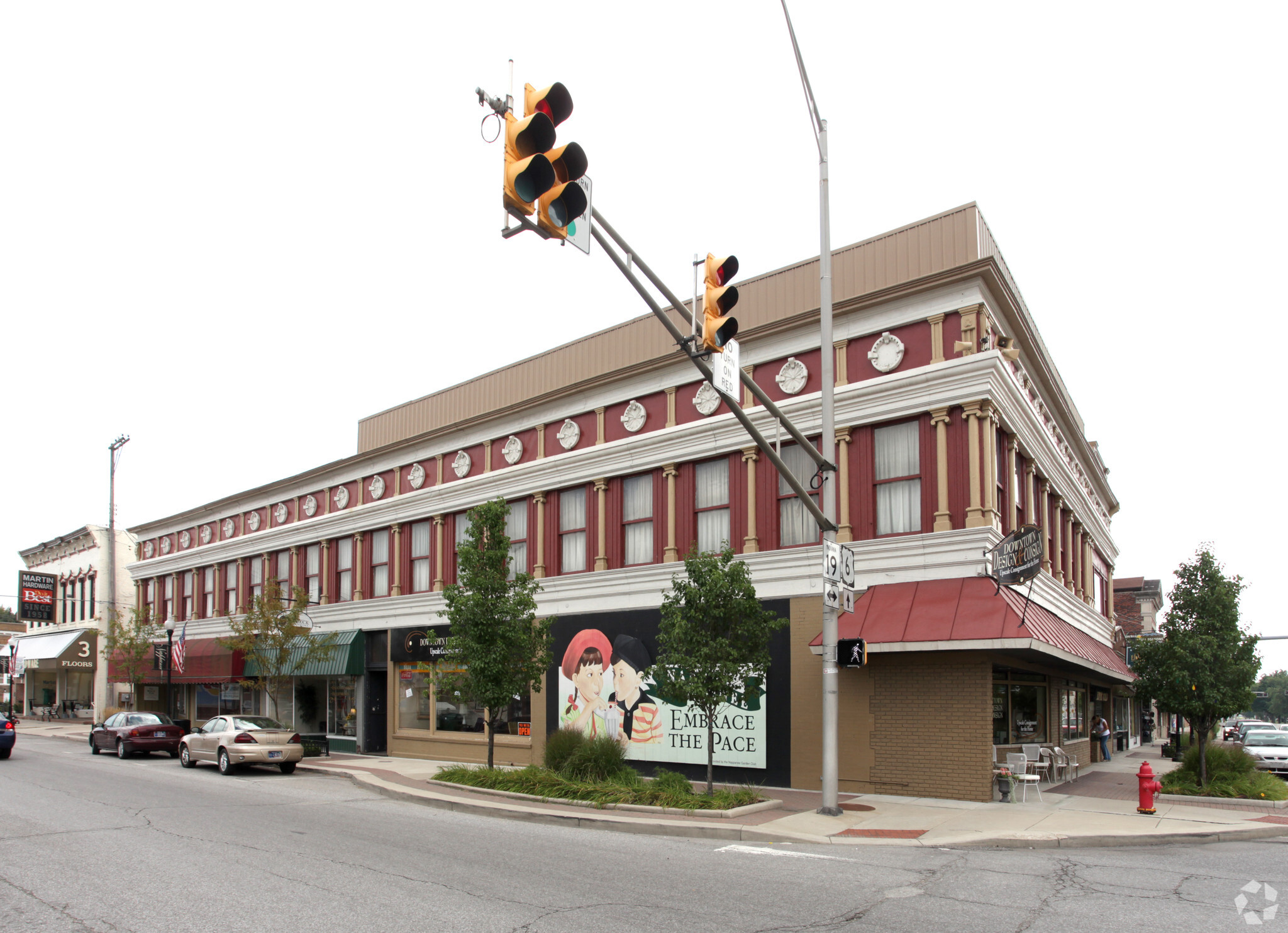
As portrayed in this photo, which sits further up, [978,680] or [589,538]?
[589,538]

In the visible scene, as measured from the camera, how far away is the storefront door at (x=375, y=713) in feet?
96.9

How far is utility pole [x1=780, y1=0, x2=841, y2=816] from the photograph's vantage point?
47.6 ft

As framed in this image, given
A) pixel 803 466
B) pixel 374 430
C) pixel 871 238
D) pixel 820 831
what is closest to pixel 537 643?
pixel 803 466

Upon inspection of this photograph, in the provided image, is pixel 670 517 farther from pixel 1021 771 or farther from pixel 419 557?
pixel 419 557

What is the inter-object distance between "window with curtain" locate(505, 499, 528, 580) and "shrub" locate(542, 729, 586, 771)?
739cm

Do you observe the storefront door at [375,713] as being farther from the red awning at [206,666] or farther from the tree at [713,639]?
the tree at [713,639]

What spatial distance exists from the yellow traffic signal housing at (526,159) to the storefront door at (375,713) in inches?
1005

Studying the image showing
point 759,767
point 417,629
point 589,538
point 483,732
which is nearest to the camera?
point 759,767

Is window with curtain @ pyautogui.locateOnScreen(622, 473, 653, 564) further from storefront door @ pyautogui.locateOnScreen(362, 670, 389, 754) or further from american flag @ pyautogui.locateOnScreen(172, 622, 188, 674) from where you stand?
american flag @ pyautogui.locateOnScreen(172, 622, 188, 674)

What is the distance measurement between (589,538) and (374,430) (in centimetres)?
1299

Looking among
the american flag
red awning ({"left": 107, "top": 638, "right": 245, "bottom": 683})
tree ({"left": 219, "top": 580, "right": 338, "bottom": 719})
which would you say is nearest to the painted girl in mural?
tree ({"left": 219, "top": 580, "right": 338, "bottom": 719})

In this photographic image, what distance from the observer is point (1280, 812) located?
49.2 ft

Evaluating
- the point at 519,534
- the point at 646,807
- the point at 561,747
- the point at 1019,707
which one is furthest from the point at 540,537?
the point at 1019,707

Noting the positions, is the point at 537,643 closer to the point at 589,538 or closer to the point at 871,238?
the point at 589,538
